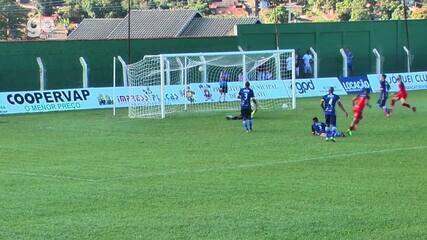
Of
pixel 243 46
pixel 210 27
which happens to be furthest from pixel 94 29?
pixel 243 46

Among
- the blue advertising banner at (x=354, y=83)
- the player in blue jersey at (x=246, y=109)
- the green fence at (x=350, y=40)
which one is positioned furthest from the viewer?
the green fence at (x=350, y=40)

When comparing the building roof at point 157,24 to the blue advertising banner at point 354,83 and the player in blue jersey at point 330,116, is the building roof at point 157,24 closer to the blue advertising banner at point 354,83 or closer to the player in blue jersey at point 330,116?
the blue advertising banner at point 354,83

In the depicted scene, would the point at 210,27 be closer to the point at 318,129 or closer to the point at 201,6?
the point at 201,6

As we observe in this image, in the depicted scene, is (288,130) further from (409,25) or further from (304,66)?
(409,25)

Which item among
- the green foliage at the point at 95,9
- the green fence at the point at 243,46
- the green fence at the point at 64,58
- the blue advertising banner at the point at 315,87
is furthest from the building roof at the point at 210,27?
the green foliage at the point at 95,9

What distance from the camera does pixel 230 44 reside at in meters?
52.4

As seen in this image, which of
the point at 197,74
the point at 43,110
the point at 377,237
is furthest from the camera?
the point at 197,74

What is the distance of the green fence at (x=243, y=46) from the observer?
145 ft

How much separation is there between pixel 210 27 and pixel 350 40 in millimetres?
17480

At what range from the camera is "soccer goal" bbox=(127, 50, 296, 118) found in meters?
37.3

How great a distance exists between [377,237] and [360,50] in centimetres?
4598

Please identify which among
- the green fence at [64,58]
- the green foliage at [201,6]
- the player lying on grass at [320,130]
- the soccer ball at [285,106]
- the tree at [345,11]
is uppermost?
the green foliage at [201,6]

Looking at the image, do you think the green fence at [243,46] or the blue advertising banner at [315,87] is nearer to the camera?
the green fence at [243,46]

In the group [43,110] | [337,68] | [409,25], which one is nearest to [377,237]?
[43,110]
